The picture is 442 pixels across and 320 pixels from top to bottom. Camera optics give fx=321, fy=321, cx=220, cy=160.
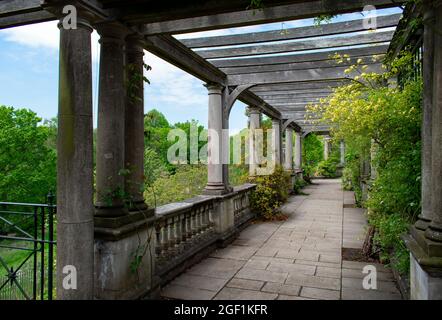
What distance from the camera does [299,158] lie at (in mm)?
18750

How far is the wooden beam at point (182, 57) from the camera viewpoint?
4391 mm

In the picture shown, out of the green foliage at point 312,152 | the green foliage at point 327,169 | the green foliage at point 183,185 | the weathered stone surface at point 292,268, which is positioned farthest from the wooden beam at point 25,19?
the green foliage at point 327,169

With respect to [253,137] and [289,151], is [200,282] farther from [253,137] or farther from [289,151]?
[289,151]

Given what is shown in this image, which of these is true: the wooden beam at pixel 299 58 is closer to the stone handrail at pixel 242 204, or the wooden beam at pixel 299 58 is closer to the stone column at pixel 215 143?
the stone column at pixel 215 143

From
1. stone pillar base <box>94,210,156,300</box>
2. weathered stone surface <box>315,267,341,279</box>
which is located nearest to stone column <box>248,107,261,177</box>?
weathered stone surface <box>315,267,341,279</box>

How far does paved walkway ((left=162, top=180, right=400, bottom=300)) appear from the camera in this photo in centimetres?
405

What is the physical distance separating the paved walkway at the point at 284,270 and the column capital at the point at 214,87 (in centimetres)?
320

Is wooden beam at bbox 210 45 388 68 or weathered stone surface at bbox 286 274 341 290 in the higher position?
wooden beam at bbox 210 45 388 68

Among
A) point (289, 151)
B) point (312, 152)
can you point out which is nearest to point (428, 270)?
point (289, 151)

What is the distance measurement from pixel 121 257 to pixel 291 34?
435 centimetres

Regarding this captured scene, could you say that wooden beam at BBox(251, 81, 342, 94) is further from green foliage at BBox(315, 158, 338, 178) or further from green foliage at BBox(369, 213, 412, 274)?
green foliage at BBox(315, 158, 338, 178)

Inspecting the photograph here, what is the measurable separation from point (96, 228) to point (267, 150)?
27.1ft

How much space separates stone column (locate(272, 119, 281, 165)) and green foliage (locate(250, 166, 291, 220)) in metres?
1.80

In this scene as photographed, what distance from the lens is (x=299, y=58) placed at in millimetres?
6527
